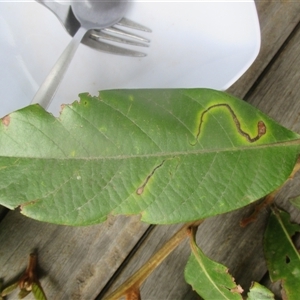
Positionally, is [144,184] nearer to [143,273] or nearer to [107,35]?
[143,273]

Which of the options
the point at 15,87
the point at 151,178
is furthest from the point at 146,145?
the point at 15,87

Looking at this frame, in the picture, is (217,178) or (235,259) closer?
(217,178)

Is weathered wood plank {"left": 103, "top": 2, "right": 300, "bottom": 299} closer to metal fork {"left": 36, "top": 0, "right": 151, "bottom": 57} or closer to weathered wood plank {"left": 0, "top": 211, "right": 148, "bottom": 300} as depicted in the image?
weathered wood plank {"left": 0, "top": 211, "right": 148, "bottom": 300}

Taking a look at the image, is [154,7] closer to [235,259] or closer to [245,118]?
[245,118]

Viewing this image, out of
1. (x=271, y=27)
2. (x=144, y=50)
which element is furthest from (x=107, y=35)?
(x=271, y=27)

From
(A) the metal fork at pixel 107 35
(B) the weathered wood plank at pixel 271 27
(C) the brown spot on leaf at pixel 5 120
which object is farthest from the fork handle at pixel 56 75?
(B) the weathered wood plank at pixel 271 27

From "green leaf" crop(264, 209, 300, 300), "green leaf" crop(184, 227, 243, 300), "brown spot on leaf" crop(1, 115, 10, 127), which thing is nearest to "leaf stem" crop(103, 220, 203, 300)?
"green leaf" crop(184, 227, 243, 300)
